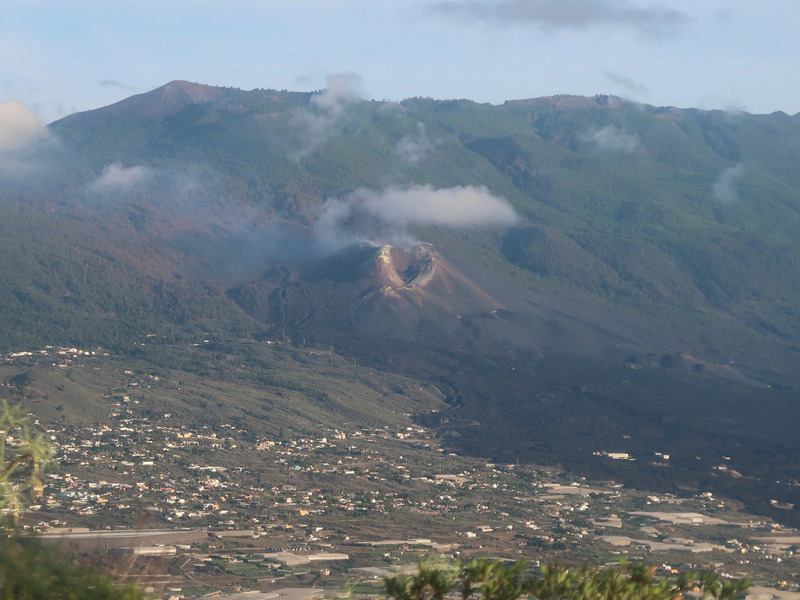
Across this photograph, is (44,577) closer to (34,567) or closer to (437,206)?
(34,567)

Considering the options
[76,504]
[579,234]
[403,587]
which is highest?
[579,234]

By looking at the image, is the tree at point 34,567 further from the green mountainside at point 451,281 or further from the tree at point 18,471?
the green mountainside at point 451,281

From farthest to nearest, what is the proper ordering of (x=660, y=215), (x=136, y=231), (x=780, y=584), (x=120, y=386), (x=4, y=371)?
(x=660, y=215), (x=136, y=231), (x=120, y=386), (x=4, y=371), (x=780, y=584)

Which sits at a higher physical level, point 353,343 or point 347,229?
point 347,229

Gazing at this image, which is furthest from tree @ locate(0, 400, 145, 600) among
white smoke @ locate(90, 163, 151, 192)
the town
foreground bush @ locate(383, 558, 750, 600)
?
white smoke @ locate(90, 163, 151, 192)

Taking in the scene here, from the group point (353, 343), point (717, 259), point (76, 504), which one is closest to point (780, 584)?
point (76, 504)

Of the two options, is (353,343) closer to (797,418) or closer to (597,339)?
(597,339)
